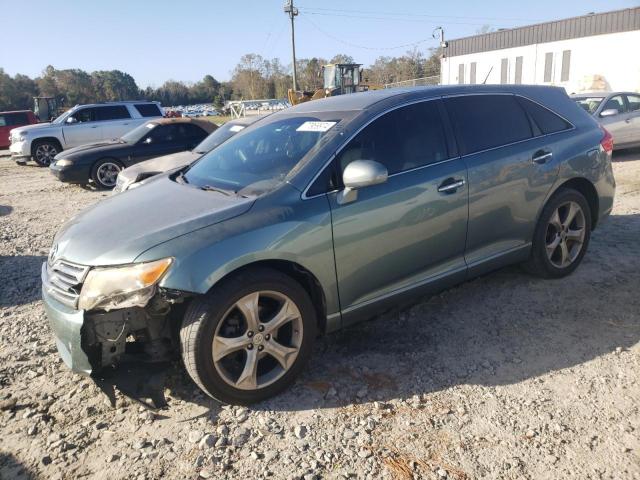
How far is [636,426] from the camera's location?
263 cm

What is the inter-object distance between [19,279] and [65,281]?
2.98 metres

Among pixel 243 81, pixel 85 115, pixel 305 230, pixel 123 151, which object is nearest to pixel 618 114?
pixel 305 230

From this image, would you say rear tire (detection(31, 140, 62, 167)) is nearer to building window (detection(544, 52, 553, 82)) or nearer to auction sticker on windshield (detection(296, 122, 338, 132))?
auction sticker on windshield (detection(296, 122, 338, 132))

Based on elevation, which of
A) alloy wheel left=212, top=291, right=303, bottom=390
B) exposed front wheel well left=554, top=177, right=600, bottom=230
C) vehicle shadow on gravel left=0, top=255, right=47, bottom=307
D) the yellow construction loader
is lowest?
vehicle shadow on gravel left=0, top=255, right=47, bottom=307

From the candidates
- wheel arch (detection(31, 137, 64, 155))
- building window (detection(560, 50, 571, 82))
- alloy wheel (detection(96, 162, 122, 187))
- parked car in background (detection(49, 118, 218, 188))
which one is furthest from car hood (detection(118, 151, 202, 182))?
building window (detection(560, 50, 571, 82))

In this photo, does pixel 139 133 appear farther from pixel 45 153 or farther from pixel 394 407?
pixel 394 407

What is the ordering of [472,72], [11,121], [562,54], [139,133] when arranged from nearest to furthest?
[139,133] → [11,121] → [562,54] → [472,72]

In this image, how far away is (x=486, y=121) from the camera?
3986 millimetres

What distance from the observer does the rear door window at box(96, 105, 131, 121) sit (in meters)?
14.9

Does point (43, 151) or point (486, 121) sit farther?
Answer: point (43, 151)

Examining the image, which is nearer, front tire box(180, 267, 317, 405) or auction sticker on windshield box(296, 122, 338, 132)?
front tire box(180, 267, 317, 405)

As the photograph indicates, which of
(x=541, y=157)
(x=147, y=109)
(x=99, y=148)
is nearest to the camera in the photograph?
(x=541, y=157)

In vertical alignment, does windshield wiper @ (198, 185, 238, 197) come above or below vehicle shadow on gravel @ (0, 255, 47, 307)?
above

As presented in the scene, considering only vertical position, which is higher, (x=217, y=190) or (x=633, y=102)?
(x=633, y=102)
